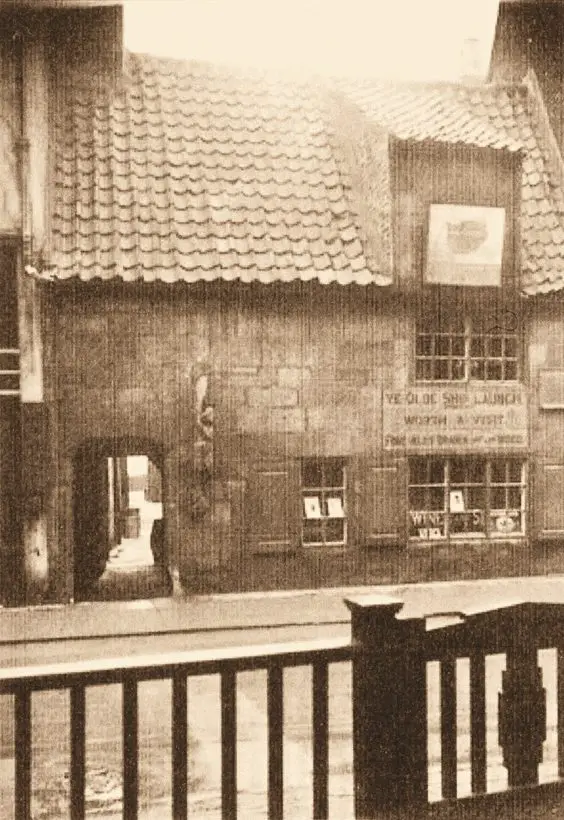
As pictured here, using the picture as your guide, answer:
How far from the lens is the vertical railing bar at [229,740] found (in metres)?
3.36

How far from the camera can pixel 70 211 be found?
13.3 metres

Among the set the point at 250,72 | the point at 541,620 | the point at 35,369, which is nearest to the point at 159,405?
the point at 35,369

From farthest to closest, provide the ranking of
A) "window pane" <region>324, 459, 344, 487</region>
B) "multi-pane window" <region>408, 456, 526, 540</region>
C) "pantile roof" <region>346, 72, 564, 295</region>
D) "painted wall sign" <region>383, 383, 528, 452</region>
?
1. "pantile roof" <region>346, 72, 564, 295</region>
2. "multi-pane window" <region>408, 456, 526, 540</region>
3. "painted wall sign" <region>383, 383, 528, 452</region>
4. "window pane" <region>324, 459, 344, 487</region>

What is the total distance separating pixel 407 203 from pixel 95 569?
7.04m

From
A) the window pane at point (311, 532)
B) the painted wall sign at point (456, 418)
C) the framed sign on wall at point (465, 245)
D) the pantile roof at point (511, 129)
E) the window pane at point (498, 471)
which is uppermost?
the pantile roof at point (511, 129)

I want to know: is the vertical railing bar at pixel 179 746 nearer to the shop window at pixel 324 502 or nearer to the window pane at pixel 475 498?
the shop window at pixel 324 502

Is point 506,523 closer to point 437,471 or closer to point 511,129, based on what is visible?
point 437,471

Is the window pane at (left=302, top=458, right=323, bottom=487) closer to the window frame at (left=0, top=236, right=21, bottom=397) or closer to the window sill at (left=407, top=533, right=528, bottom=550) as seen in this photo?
the window sill at (left=407, top=533, right=528, bottom=550)

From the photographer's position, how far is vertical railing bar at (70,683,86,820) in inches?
126

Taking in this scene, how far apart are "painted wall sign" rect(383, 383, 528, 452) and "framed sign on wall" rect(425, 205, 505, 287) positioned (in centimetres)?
162

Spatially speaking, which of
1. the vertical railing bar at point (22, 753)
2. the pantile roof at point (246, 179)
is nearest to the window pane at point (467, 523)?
the pantile roof at point (246, 179)

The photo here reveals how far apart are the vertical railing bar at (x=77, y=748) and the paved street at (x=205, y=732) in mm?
2286

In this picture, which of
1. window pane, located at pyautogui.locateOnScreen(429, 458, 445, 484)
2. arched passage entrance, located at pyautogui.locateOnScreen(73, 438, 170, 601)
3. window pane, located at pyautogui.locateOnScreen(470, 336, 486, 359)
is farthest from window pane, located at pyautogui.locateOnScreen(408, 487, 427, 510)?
arched passage entrance, located at pyautogui.locateOnScreen(73, 438, 170, 601)

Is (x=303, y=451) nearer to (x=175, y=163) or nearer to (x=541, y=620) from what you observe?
(x=175, y=163)
